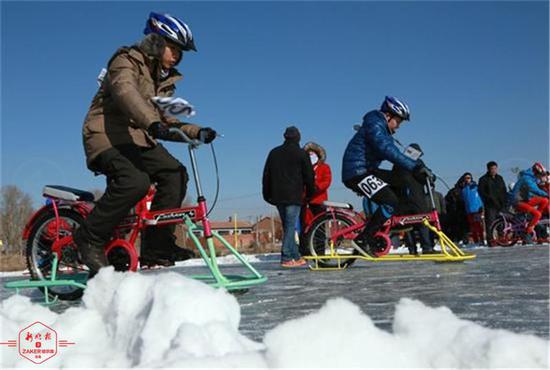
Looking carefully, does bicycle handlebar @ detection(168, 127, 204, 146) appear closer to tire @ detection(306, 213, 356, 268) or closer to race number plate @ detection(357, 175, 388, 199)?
race number plate @ detection(357, 175, 388, 199)

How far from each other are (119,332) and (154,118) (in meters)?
1.89

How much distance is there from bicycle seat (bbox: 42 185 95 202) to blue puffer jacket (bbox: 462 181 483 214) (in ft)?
34.2

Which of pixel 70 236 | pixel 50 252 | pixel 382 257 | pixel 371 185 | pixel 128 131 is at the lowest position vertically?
pixel 382 257

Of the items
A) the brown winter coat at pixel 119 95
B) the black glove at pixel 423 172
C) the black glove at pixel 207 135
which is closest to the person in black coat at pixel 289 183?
the black glove at pixel 423 172

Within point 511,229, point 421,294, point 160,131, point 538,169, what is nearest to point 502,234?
point 511,229

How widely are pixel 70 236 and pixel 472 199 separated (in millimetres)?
10664

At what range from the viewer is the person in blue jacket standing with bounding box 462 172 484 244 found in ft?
43.2

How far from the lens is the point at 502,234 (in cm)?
1209

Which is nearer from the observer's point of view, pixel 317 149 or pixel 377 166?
pixel 377 166

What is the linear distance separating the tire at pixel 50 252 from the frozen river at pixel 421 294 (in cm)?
30

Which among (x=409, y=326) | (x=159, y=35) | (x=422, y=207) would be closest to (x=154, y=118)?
(x=159, y=35)

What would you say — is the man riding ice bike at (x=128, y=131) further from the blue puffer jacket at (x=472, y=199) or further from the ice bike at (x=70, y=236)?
the blue puffer jacket at (x=472, y=199)

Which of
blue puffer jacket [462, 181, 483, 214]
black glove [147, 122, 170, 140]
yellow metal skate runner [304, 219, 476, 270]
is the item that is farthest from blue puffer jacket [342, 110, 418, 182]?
blue puffer jacket [462, 181, 483, 214]

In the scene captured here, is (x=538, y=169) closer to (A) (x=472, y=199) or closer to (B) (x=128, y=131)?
(A) (x=472, y=199)
